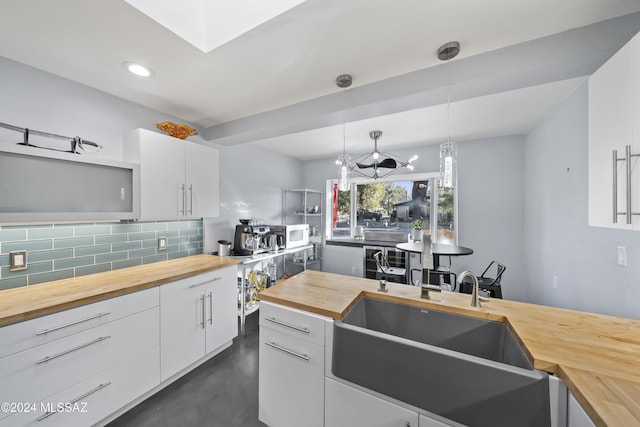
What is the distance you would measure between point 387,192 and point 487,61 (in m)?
2.89

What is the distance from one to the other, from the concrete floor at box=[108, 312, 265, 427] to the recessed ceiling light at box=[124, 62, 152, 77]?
8.01 feet

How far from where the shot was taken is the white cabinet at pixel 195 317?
180 cm

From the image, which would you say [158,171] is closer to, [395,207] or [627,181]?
[627,181]

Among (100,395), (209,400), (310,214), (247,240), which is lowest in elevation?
(209,400)

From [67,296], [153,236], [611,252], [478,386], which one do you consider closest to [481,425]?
[478,386]

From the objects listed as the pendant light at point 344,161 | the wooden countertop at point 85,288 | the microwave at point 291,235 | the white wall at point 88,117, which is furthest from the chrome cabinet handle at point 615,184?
the white wall at point 88,117

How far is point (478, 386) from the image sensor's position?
843 mm

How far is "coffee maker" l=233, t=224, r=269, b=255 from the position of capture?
2.81 m

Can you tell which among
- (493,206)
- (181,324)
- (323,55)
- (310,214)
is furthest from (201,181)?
(493,206)

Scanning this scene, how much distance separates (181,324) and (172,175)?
4.38 ft

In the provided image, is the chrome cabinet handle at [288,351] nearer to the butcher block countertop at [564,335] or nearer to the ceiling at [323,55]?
the butcher block countertop at [564,335]

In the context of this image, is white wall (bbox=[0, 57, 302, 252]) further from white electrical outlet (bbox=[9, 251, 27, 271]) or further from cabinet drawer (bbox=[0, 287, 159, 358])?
cabinet drawer (bbox=[0, 287, 159, 358])

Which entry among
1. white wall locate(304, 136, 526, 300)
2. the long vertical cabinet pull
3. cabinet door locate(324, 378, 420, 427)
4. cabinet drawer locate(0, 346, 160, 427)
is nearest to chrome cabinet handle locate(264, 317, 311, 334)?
cabinet door locate(324, 378, 420, 427)

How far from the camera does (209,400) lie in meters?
1.74
